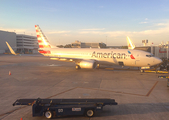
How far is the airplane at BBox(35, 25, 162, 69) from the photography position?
23125 millimetres

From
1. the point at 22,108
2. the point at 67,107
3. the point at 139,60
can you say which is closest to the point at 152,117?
the point at 67,107

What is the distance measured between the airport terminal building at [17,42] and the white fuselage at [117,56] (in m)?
93.0

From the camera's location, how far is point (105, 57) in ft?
84.0

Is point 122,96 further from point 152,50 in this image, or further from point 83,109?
point 152,50

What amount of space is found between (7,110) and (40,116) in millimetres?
2617

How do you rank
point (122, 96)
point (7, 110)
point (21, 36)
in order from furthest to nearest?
point (21, 36)
point (122, 96)
point (7, 110)

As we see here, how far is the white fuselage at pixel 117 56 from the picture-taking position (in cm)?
2310

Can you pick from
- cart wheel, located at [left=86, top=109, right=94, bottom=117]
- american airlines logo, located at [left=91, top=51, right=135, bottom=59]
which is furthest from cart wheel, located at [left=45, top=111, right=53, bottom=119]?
american airlines logo, located at [left=91, top=51, right=135, bottom=59]

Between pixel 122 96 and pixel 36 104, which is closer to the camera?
pixel 36 104

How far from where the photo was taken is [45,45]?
104 ft

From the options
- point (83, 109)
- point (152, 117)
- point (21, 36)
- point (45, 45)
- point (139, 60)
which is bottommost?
point (152, 117)

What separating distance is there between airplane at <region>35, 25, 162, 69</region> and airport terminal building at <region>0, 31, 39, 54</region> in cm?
9123

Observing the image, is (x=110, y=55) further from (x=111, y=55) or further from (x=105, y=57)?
(x=105, y=57)

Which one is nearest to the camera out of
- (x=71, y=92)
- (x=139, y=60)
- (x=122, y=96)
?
(x=122, y=96)
